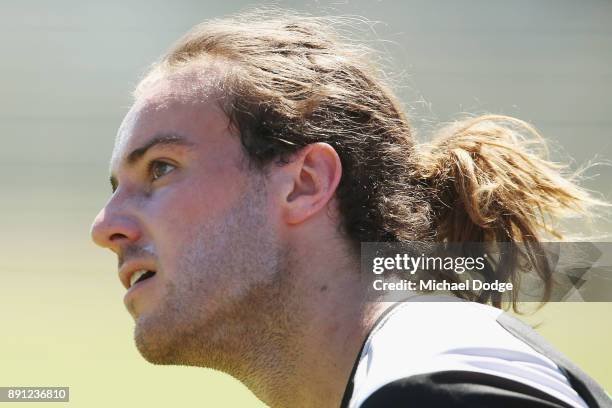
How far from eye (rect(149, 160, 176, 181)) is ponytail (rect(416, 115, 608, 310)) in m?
0.63

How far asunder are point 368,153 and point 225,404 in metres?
2.33

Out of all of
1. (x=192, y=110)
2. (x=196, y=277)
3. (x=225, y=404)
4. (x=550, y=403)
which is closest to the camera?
(x=550, y=403)

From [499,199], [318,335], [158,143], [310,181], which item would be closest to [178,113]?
[158,143]

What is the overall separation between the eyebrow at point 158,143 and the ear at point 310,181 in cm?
25

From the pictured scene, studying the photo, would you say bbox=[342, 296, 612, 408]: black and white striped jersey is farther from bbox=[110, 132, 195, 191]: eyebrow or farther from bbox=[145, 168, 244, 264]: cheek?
bbox=[110, 132, 195, 191]: eyebrow

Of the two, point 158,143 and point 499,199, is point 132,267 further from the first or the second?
point 499,199

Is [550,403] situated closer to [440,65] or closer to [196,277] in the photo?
[196,277]

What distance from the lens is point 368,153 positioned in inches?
82.4

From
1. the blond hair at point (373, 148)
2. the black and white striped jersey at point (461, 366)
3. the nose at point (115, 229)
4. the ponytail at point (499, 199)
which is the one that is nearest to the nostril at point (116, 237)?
the nose at point (115, 229)

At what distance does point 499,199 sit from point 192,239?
0.73m

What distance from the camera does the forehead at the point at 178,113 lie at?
2002 millimetres

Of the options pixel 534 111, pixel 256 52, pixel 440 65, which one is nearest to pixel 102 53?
pixel 440 65

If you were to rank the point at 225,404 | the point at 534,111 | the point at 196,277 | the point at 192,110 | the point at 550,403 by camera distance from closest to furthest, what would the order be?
the point at 550,403 < the point at 196,277 < the point at 192,110 < the point at 225,404 < the point at 534,111

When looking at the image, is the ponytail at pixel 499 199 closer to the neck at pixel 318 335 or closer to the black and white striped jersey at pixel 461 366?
the neck at pixel 318 335
